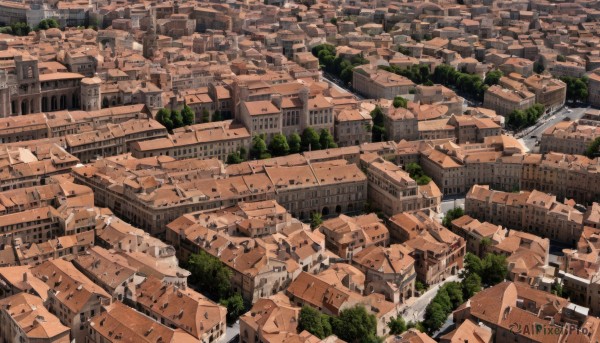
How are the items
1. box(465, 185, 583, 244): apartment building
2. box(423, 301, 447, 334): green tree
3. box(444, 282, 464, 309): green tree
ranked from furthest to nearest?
box(465, 185, 583, 244): apartment building
box(444, 282, 464, 309): green tree
box(423, 301, 447, 334): green tree

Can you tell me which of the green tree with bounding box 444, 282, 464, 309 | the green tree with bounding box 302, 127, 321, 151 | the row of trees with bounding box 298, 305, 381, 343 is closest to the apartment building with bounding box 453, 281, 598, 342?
the green tree with bounding box 444, 282, 464, 309

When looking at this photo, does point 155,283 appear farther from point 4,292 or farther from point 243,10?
point 243,10

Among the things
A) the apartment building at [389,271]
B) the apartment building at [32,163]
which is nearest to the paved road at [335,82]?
the apartment building at [32,163]

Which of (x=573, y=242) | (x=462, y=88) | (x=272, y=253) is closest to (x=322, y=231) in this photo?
(x=272, y=253)

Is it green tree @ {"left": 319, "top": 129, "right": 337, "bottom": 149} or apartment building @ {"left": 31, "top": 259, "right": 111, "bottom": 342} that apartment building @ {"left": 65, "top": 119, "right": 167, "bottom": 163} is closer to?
green tree @ {"left": 319, "top": 129, "right": 337, "bottom": 149}

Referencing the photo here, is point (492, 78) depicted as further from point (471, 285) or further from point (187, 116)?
point (471, 285)

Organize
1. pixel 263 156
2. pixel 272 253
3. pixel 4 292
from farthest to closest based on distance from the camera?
1. pixel 263 156
2. pixel 272 253
3. pixel 4 292
